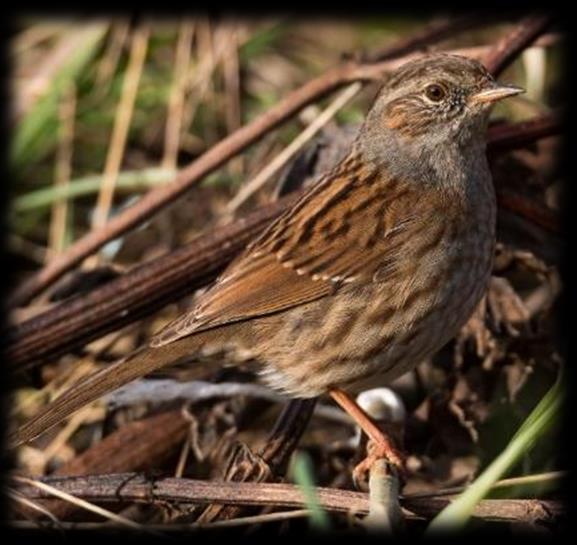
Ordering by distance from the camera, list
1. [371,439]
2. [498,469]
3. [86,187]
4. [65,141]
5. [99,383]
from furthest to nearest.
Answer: [65,141], [86,187], [371,439], [99,383], [498,469]

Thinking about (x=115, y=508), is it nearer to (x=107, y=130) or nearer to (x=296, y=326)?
(x=296, y=326)

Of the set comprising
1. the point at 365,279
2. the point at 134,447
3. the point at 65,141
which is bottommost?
the point at 134,447

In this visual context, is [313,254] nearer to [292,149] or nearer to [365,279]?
[365,279]

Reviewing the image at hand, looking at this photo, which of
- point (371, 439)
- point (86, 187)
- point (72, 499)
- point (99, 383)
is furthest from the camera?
point (86, 187)

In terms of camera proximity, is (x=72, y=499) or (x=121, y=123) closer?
(x=72, y=499)

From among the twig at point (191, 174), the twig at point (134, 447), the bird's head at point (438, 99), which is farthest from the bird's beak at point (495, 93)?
the twig at point (134, 447)

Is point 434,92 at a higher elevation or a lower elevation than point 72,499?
higher

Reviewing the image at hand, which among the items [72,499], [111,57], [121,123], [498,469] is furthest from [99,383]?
[111,57]

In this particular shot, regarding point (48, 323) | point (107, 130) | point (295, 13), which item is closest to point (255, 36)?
point (295, 13)
